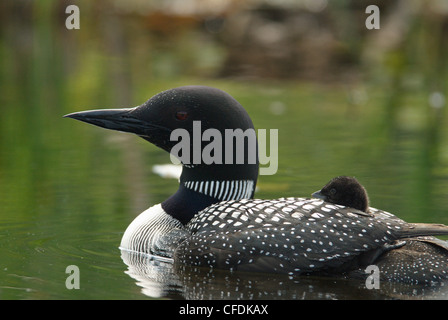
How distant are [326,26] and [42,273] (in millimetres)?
12339

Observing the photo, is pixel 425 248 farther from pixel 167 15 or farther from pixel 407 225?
pixel 167 15

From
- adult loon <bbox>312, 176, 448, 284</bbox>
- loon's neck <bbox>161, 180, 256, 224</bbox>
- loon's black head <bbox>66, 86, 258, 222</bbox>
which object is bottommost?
adult loon <bbox>312, 176, 448, 284</bbox>

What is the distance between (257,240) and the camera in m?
4.86

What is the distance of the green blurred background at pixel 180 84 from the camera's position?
237 inches

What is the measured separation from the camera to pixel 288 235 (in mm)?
4809

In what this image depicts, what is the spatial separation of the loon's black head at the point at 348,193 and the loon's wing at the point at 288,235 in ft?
0.34

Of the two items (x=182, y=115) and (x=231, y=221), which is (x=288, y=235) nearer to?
(x=231, y=221)

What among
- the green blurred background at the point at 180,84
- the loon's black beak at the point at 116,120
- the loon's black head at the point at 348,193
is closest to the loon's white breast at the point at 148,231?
the green blurred background at the point at 180,84

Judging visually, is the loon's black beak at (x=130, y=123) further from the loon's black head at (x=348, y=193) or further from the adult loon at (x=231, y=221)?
the loon's black head at (x=348, y=193)

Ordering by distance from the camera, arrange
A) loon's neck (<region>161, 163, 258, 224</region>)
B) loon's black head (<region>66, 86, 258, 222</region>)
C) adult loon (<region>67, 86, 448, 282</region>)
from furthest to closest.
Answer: loon's neck (<region>161, 163, 258, 224</region>) < loon's black head (<region>66, 86, 258, 222</region>) < adult loon (<region>67, 86, 448, 282</region>)

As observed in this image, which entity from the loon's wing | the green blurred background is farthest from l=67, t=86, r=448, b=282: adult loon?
the green blurred background

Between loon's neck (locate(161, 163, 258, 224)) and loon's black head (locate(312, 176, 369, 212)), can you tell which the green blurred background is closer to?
loon's neck (locate(161, 163, 258, 224))

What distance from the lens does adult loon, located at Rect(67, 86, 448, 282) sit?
4746 mm

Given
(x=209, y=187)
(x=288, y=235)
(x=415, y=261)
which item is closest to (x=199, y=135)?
(x=209, y=187)
